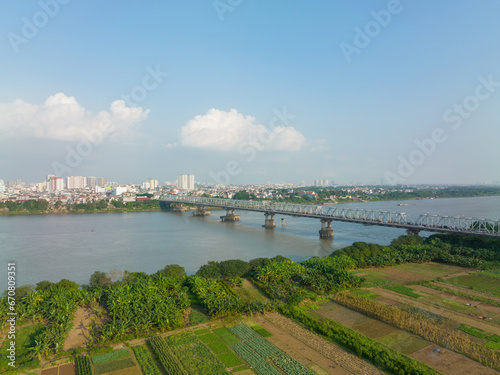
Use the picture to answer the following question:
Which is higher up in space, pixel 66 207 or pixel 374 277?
pixel 66 207

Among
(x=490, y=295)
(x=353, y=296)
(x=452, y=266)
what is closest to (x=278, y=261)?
(x=353, y=296)

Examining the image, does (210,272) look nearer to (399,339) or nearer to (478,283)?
(399,339)

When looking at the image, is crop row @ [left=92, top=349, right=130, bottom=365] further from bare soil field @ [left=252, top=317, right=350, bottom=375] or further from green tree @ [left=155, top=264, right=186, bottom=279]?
green tree @ [left=155, top=264, right=186, bottom=279]

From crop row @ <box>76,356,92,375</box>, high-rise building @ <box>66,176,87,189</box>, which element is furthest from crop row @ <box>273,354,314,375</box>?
high-rise building @ <box>66,176,87,189</box>

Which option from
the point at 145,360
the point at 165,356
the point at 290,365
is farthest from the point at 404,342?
the point at 145,360

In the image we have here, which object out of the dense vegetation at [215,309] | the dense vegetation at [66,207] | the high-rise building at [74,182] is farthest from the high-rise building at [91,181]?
the dense vegetation at [215,309]

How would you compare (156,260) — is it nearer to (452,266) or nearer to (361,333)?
(361,333)
